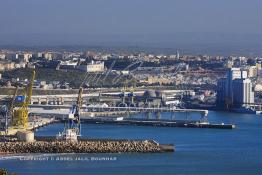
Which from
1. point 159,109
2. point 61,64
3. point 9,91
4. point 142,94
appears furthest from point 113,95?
point 61,64

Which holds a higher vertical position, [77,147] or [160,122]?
[160,122]

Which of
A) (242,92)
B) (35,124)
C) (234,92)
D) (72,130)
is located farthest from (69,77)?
(72,130)

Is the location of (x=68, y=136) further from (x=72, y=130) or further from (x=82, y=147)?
(x=82, y=147)

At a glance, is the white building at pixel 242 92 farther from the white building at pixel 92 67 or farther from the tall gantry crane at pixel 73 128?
the tall gantry crane at pixel 73 128

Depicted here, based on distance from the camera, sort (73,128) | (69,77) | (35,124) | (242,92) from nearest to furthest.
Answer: (73,128)
(35,124)
(242,92)
(69,77)

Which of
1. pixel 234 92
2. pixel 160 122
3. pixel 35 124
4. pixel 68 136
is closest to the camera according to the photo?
pixel 68 136

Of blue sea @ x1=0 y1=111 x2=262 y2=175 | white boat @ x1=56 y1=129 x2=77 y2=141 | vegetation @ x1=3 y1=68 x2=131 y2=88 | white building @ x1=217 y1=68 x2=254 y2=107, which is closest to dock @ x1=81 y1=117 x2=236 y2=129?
blue sea @ x1=0 y1=111 x2=262 y2=175

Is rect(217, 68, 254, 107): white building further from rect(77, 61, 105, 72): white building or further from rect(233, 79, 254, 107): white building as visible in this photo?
rect(77, 61, 105, 72): white building

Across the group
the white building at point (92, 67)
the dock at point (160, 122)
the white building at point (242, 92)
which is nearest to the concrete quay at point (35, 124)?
the dock at point (160, 122)
